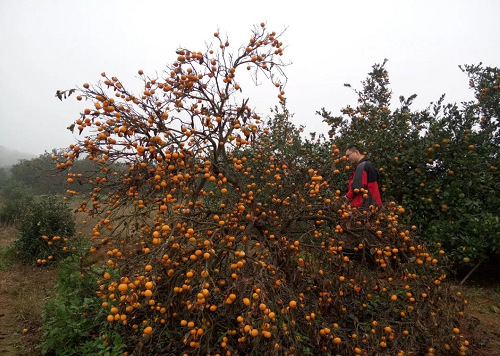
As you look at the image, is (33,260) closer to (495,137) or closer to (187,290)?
(187,290)

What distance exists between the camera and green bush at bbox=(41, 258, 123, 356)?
8.59 feet

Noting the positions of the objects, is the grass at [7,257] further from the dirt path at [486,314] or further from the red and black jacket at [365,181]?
the dirt path at [486,314]

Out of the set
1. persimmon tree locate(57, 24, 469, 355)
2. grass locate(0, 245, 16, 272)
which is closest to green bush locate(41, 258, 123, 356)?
persimmon tree locate(57, 24, 469, 355)

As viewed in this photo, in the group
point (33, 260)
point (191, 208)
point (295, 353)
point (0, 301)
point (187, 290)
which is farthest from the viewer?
point (33, 260)

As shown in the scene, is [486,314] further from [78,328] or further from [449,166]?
[78,328]

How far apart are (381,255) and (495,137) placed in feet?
12.8

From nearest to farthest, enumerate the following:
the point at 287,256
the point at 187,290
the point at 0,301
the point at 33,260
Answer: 1. the point at 187,290
2. the point at 287,256
3. the point at 0,301
4. the point at 33,260

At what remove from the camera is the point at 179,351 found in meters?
2.60

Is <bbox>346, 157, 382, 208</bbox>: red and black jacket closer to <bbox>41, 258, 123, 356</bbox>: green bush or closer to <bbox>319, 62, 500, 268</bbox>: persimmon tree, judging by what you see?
<bbox>319, 62, 500, 268</bbox>: persimmon tree

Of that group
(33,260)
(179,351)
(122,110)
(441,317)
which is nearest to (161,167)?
(122,110)

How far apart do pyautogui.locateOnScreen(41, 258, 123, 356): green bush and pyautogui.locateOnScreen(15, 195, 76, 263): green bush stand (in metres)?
2.62

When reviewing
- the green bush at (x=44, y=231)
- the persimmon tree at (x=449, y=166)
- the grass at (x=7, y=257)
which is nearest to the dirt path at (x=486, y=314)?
the persimmon tree at (x=449, y=166)

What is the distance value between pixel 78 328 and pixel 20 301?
1960mm

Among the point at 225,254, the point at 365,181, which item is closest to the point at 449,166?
the point at 365,181
